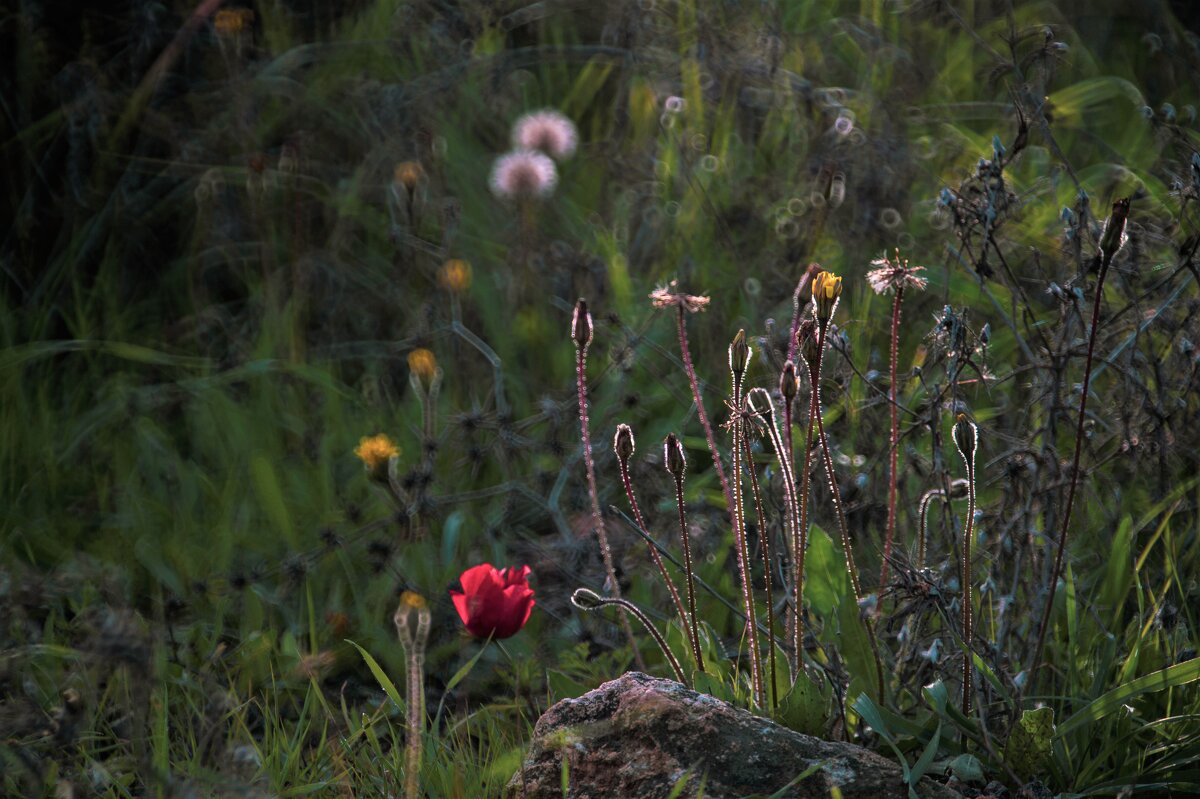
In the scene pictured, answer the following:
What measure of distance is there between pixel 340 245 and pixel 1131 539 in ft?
8.09

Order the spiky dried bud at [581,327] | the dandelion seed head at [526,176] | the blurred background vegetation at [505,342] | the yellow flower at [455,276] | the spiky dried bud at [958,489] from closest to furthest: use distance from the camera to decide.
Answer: the spiky dried bud at [581,327] → the blurred background vegetation at [505,342] → the spiky dried bud at [958,489] → the yellow flower at [455,276] → the dandelion seed head at [526,176]

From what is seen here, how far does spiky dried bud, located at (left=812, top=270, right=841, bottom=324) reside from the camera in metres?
1.63

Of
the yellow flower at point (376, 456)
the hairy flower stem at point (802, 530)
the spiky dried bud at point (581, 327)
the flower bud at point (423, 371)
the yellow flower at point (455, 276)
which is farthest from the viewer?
the yellow flower at point (455, 276)

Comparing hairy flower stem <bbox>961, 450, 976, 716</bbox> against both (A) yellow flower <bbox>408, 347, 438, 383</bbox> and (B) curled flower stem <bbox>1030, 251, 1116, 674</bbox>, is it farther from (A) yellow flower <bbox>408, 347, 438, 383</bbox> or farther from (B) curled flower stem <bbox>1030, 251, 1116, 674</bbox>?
(A) yellow flower <bbox>408, 347, 438, 383</bbox>

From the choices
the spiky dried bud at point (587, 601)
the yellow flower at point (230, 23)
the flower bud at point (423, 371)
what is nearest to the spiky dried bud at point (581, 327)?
the spiky dried bud at point (587, 601)

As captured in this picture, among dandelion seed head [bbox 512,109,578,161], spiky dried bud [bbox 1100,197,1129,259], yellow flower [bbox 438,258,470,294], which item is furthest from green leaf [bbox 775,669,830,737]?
dandelion seed head [bbox 512,109,578,161]

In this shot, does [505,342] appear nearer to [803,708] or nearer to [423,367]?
[423,367]

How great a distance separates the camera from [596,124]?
4238 mm

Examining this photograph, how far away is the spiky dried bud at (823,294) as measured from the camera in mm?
1627

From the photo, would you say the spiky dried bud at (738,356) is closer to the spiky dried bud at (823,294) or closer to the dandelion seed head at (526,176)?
the spiky dried bud at (823,294)

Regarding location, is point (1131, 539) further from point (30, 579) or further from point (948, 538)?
point (30, 579)

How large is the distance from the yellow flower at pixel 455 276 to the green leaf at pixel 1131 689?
1.82 meters

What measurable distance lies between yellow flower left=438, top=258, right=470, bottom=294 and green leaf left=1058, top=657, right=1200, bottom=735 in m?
1.82

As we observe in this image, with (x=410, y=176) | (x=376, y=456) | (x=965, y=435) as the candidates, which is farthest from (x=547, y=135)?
(x=965, y=435)
